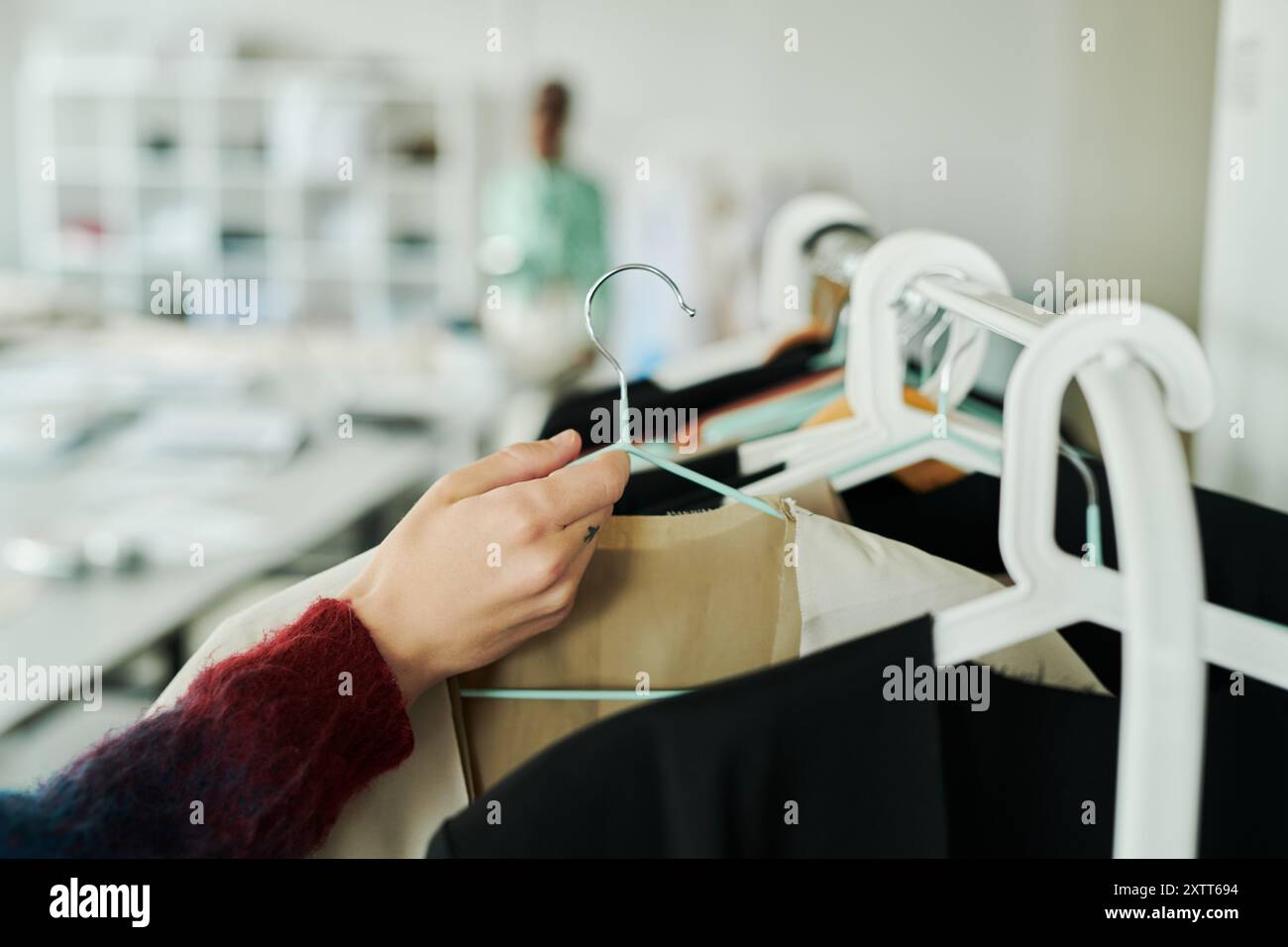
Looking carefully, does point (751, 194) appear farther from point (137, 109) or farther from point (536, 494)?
point (536, 494)

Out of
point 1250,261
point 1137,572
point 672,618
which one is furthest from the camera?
point 1250,261

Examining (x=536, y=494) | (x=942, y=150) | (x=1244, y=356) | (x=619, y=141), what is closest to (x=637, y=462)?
(x=536, y=494)

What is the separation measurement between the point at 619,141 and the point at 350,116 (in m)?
0.90

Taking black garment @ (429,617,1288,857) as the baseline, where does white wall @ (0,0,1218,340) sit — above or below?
above

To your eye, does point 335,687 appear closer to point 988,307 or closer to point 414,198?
point 988,307

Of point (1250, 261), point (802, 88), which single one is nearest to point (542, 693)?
point (1250, 261)

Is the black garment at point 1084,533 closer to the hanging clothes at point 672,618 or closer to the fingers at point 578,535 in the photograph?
the hanging clothes at point 672,618

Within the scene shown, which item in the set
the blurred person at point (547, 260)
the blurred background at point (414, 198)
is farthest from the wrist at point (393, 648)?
the blurred person at point (547, 260)

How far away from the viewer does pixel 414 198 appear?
367 centimetres

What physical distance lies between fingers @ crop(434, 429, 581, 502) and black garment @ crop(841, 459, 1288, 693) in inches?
11.0

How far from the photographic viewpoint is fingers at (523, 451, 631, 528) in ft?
1.74

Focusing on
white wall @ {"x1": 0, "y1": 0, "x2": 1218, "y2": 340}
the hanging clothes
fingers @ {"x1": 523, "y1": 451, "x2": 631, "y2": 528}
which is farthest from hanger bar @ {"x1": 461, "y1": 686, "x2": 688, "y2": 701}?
white wall @ {"x1": 0, "y1": 0, "x2": 1218, "y2": 340}

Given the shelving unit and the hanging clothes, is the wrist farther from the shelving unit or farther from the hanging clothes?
the shelving unit

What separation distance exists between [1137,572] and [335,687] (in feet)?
1.21
